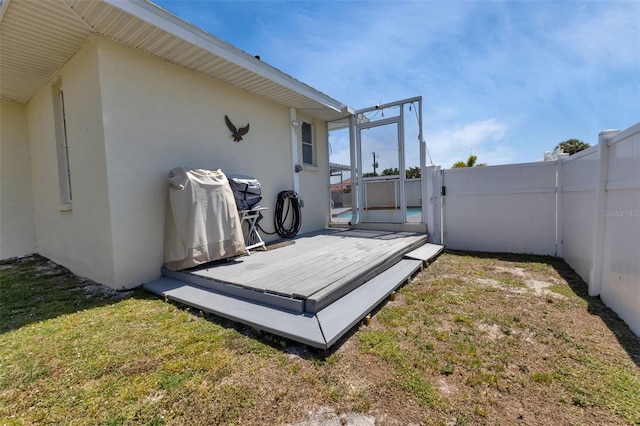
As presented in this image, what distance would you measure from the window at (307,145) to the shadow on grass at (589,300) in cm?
422

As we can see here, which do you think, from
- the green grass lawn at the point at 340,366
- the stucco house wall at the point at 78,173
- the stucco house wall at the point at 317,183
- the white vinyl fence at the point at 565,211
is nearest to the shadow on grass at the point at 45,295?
the green grass lawn at the point at 340,366

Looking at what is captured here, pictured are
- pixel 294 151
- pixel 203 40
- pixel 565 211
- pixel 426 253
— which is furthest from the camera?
pixel 294 151

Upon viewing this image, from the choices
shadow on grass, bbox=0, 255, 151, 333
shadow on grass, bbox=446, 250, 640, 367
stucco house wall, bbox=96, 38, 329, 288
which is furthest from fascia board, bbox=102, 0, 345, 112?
shadow on grass, bbox=446, 250, 640, 367

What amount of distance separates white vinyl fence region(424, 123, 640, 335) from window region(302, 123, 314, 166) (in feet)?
9.75

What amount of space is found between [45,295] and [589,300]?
6486 millimetres

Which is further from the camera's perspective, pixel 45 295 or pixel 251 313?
pixel 45 295

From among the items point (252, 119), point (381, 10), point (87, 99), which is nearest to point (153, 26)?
point (87, 99)

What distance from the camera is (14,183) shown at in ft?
18.5

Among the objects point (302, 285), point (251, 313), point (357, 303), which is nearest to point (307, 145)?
point (302, 285)

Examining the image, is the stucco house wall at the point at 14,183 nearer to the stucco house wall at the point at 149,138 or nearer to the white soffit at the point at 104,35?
the white soffit at the point at 104,35

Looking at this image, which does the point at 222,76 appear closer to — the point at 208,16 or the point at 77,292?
the point at 208,16

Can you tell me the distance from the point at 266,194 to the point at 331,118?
295 cm

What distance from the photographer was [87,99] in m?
3.62

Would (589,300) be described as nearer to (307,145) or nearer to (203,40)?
(203,40)
